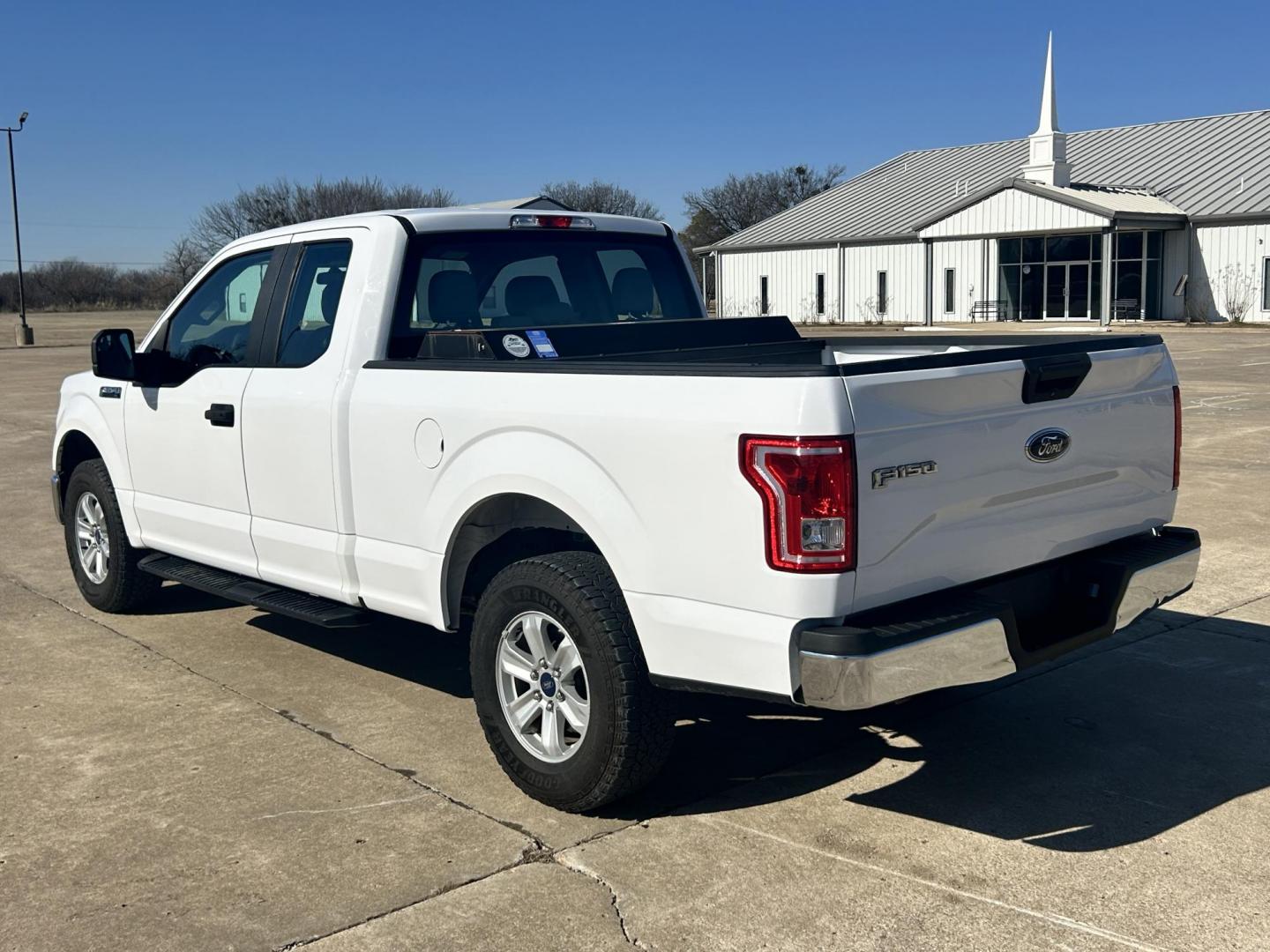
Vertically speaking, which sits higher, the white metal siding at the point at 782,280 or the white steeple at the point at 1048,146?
the white steeple at the point at 1048,146

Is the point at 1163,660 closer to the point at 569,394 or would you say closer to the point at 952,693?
the point at 952,693

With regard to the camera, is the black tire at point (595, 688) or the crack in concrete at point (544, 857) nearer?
the crack in concrete at point (544, 857)

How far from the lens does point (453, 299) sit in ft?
18.5

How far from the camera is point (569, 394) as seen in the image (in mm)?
4309

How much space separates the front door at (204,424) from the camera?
592 centimetres

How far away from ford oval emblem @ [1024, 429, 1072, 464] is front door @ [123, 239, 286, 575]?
11.1 ft

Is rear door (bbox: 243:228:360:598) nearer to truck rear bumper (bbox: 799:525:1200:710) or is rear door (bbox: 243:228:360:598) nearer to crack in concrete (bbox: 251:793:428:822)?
crack in concrete (bbox: 251:793:428:822)

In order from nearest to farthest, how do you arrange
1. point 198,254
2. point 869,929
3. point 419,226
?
point 869,929, point 419,226, point 198,254

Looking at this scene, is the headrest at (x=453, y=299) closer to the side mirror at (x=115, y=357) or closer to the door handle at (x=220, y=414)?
the door handle at (x=220, y=414)

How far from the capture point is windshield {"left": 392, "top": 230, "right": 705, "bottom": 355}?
5.54 meters

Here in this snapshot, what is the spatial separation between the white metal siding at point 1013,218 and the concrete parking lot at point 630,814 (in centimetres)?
3626

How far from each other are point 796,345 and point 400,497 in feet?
6.09

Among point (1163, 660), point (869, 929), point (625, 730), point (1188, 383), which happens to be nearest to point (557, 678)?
point (625, 730)

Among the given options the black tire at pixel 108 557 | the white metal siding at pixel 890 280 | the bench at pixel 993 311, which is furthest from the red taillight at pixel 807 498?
the white metal siding at pixel 890 280
